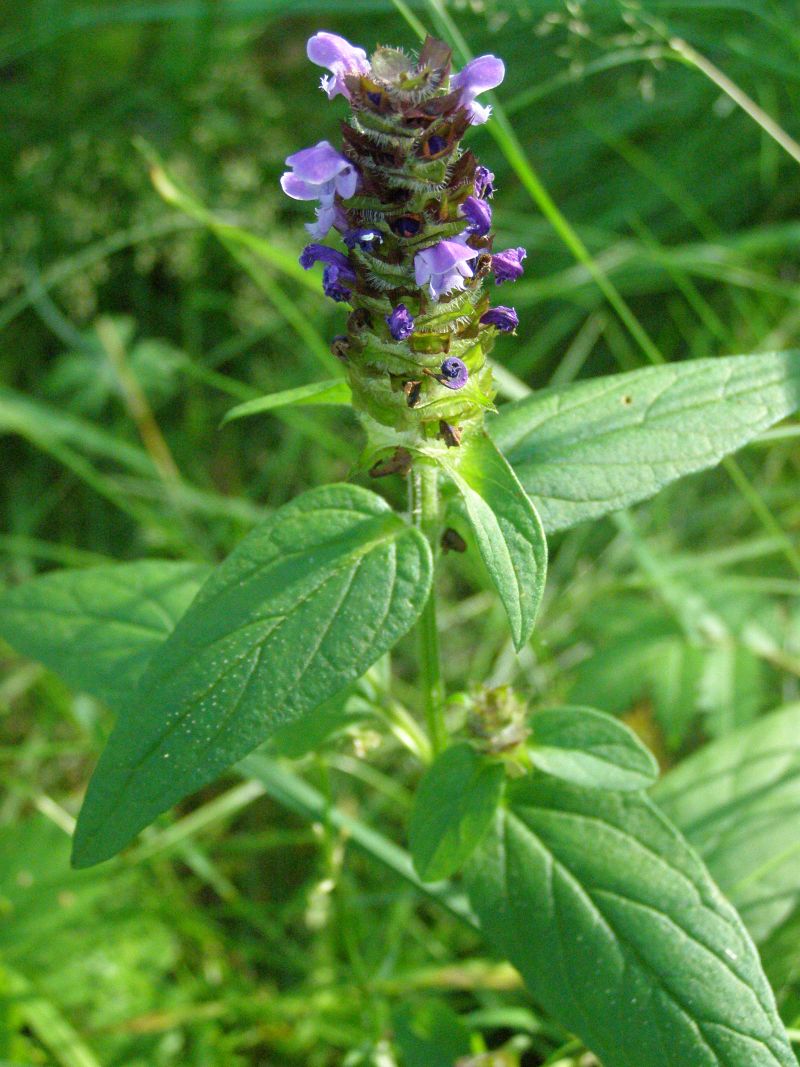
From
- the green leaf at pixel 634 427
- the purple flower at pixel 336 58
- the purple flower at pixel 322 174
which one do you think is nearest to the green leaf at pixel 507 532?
the green leaf at pixel 634 427

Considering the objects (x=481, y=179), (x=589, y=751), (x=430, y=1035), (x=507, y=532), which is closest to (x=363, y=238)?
(x=481, y=179)

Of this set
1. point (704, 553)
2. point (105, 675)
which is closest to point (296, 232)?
point (704, 553)

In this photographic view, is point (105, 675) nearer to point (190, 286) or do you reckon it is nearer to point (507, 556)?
point (507, 556)

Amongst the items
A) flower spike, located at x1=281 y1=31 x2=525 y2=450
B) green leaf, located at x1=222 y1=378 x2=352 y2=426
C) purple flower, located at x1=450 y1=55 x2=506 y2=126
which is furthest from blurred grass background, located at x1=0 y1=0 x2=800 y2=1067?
purple flower, located at x1=450 y1=55 x2=506 y2=126

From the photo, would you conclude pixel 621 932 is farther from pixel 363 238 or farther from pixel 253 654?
pixel 363 238

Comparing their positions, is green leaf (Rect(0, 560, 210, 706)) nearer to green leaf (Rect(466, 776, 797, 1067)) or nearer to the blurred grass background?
the blurred grass background
